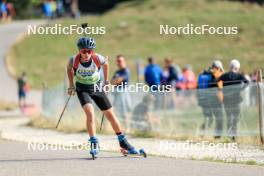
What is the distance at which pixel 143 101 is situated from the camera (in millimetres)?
18375

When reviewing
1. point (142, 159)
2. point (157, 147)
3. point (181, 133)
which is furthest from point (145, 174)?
point (181, 133)

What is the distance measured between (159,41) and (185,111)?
88.4 feet

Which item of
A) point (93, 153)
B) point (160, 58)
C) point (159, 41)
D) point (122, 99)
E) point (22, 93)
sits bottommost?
point (93, 153)

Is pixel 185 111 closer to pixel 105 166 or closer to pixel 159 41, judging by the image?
pixel 105 166

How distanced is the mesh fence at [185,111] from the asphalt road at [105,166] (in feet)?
10.3

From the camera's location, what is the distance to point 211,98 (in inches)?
636

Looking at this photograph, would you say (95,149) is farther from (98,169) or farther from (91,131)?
(98,169)

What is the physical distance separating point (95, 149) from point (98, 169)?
126cm
